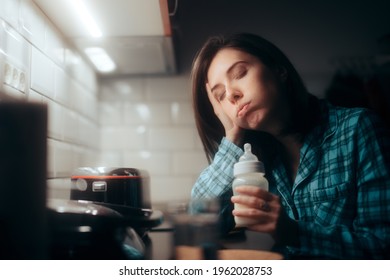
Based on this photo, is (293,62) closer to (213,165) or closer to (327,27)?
(327,27)

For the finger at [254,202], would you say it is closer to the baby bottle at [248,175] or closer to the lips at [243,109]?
the baby bottle at [248,175]

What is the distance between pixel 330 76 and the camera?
33.6 inches

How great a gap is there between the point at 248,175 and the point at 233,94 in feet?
0.62

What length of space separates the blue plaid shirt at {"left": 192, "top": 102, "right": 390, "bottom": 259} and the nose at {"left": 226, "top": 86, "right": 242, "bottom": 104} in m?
0.10

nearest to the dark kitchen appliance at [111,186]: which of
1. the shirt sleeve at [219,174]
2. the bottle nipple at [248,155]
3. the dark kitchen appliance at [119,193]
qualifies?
the dark kitchen appliance at [119,193]

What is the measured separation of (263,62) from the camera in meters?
0.84

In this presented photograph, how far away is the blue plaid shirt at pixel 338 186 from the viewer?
78 centimetres

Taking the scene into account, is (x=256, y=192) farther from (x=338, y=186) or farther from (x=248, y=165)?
(x=338, y=186)

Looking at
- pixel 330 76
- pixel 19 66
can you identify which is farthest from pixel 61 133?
pixel 330 76

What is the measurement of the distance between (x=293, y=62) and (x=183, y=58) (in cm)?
26

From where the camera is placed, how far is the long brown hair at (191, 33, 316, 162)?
2.77ft

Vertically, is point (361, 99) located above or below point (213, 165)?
above

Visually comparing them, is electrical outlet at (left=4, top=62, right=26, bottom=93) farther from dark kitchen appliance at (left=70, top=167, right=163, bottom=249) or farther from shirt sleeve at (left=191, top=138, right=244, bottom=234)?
shirt sleeve at (left=191, top=138, right=244, bottom=234)

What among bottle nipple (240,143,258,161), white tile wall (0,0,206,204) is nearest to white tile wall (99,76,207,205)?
white tile wall (0,0,206,204)
